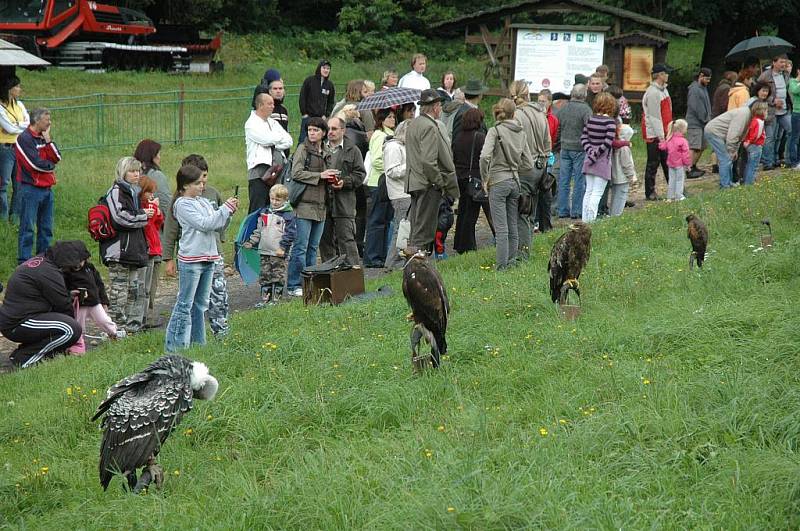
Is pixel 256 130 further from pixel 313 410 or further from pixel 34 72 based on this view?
pixel 34 72

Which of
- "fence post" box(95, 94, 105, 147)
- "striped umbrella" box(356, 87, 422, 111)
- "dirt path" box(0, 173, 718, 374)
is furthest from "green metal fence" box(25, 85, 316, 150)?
"striped umbrella" box(356, 87, 422, 111)

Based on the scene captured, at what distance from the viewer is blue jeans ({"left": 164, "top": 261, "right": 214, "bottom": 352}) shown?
10180mm

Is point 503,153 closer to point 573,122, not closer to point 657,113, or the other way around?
point 573,122

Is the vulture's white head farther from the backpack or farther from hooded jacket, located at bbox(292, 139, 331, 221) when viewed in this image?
hooded jacket, located at bbox(292, 139, 331, 221)

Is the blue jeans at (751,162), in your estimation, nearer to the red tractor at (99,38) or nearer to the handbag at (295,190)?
the handbag at (295,190)

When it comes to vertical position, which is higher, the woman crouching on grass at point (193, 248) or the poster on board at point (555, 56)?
the poster on board at point (555, 56)

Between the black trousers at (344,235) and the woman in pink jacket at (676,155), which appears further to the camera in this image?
the woman in pink jacket at (676,155)

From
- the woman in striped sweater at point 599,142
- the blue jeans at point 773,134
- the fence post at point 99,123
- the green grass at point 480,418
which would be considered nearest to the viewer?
the green grass at point 480,418

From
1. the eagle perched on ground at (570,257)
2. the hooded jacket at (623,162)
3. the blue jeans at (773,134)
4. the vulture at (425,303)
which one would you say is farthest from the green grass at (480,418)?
the blue jeans at (773,134)

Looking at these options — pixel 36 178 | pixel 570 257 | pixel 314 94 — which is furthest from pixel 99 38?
pixel 570 257

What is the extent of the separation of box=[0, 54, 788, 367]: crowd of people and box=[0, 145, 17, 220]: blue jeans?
3cm

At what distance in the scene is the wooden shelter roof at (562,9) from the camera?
25.7 meters

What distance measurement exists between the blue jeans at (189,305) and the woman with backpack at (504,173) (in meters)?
3.74

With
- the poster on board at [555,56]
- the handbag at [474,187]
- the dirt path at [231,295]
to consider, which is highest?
the poster on board at [555,56]
